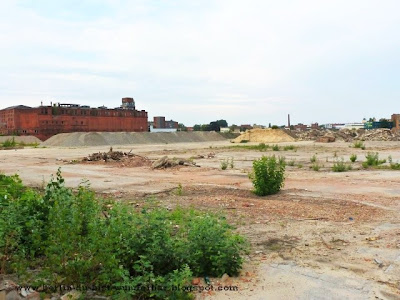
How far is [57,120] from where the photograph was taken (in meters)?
58.8

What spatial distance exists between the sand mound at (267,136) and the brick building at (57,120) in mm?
21931

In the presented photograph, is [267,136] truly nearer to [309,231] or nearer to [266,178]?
[266,178]

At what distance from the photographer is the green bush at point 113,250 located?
→ 381 centimetres

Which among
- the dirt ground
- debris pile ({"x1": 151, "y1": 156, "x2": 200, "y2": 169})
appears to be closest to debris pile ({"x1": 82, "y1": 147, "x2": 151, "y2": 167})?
debris pile ({"x1": 151, "y1": 156, "x2": 200, "y2": 169})

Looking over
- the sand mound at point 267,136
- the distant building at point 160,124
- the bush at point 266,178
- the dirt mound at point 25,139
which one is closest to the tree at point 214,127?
the distant building at point 160,124

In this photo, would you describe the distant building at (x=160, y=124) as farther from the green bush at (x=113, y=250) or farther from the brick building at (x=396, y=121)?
the green bush at (x=113, y=250)

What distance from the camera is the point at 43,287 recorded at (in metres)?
3.91

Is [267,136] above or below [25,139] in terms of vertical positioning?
below

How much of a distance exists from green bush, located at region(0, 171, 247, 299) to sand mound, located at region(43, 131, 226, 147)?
49797mm

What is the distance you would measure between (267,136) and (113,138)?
85.7 ft

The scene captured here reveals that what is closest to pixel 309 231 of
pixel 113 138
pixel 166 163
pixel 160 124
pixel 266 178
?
pixel 266 178

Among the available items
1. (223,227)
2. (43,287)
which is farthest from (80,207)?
(223,227)

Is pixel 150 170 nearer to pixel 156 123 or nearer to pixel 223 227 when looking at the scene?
pixel 223 227

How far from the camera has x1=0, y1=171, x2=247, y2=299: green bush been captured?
381 cm
